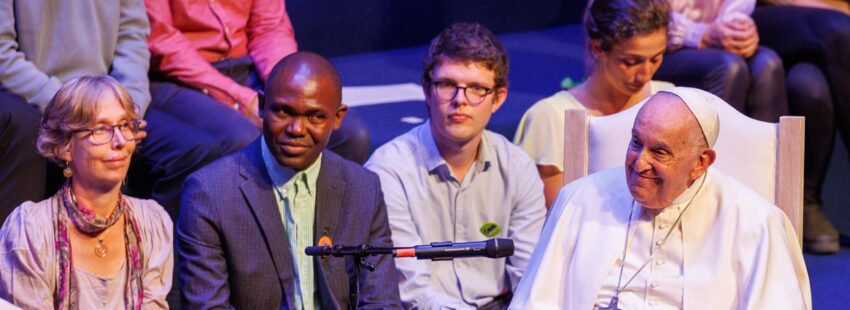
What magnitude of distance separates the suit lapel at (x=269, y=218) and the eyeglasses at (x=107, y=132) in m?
0.35

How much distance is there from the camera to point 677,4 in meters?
5.80

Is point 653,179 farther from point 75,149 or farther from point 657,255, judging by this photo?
point 75,149

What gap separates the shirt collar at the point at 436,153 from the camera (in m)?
4.41

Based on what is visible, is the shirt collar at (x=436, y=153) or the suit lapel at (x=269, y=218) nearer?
the suit lapel at (x=269, y=218)

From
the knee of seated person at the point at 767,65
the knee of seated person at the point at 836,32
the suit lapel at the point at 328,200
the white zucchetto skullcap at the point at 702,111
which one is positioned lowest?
the knee of seated person at the point at 767,65

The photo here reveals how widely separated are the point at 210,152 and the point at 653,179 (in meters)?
1.85

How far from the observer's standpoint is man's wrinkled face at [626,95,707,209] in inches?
136

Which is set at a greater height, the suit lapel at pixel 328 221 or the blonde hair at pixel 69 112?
the blonde hair at pixel 69 112

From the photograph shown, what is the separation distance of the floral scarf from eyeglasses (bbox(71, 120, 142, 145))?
0.16 meters

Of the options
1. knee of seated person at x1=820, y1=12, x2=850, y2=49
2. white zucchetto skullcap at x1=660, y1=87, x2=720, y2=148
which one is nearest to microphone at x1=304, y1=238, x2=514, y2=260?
white zucchetto skullcap at x1=660, y1=87, x2=720, y2=148

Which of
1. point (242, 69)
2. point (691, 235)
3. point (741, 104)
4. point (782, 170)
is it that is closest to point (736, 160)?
point (782, 170)

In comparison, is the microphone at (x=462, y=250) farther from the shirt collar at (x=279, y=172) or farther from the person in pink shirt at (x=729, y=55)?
the person in pink shirt at (x=729, y=55)

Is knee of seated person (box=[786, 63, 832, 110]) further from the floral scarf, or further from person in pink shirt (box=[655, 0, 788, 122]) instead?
the floral scarf

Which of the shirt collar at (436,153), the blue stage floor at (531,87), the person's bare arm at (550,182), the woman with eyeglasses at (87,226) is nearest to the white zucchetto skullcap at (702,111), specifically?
the shirt collar at (436,153)
